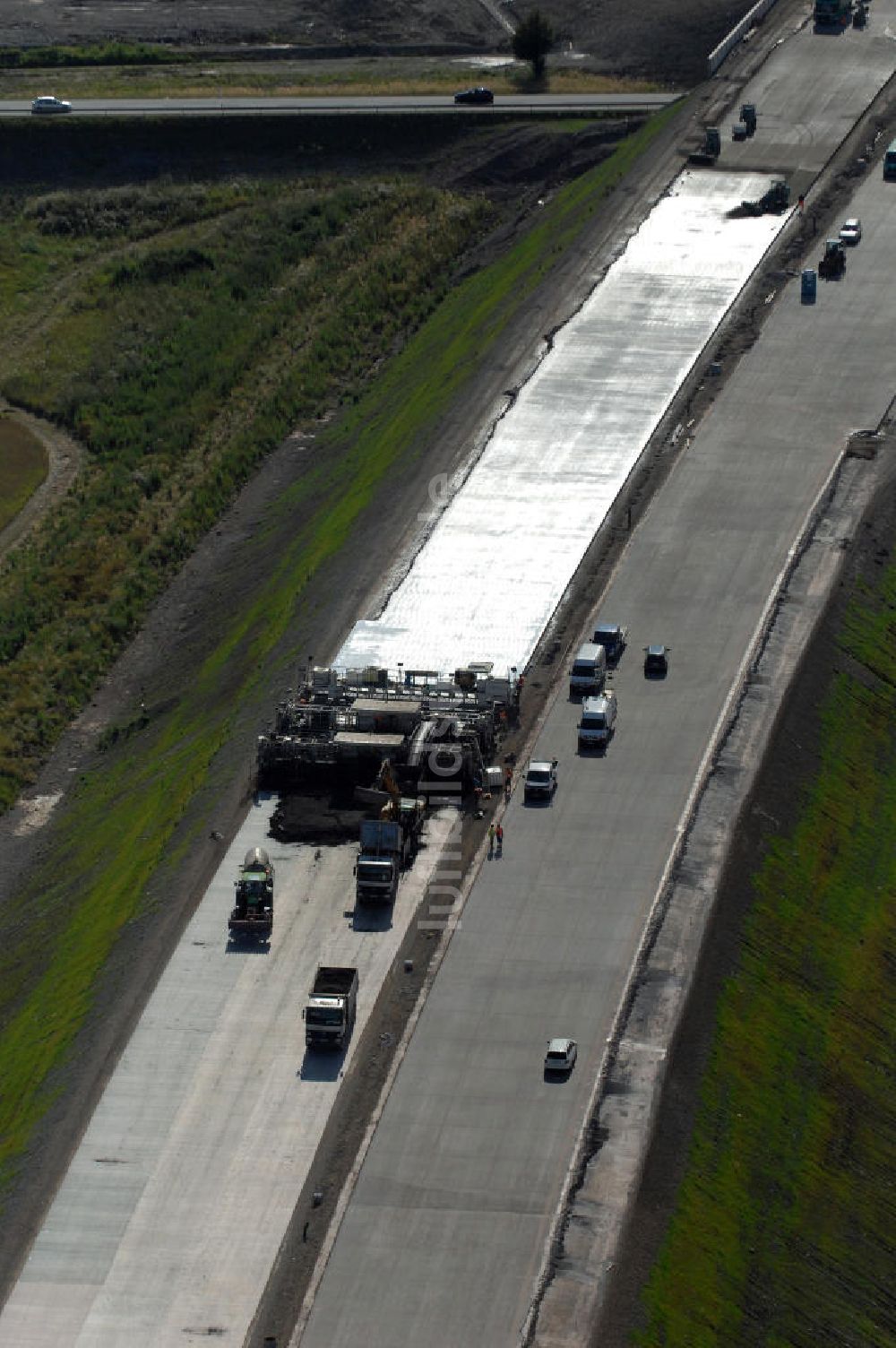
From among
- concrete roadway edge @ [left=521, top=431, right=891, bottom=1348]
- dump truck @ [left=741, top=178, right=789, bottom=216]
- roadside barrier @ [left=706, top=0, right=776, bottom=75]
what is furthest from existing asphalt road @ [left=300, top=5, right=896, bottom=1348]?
roadside barrier @ [left=706, top=0, right=776, bottom=75]

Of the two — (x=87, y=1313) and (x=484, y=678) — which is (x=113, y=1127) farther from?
(x=484, y=678)

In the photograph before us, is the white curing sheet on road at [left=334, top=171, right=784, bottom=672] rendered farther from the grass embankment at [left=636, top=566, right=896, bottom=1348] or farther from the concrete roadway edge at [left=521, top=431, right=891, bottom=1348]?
the grass embankment at [left=636, top=566, right=896, bottom=1348]

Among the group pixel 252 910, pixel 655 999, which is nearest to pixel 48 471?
pixel 252 910

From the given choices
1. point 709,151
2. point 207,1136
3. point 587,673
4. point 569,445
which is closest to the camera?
point 207,1136

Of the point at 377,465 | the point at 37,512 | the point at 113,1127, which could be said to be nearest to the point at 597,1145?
the point at 113,1127

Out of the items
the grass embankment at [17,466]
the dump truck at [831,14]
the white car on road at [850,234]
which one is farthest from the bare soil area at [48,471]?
the dump truck at [831,14]

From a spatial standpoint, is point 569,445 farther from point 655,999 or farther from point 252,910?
point 655,999
